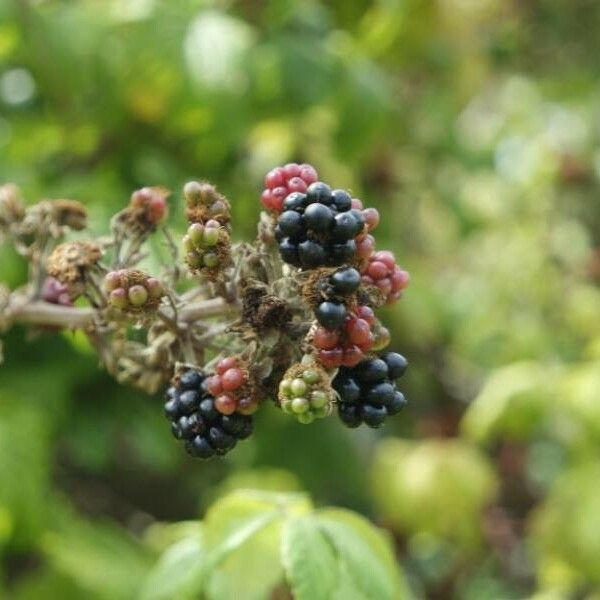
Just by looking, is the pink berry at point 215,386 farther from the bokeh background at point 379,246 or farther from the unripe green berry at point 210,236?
the bokeh background at point 379,246

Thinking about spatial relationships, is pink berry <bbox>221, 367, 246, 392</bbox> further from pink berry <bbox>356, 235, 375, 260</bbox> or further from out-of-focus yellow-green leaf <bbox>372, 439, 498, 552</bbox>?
out-of-focus yellow-green leaf <bbox>372, 439, 498, 552</bbox>

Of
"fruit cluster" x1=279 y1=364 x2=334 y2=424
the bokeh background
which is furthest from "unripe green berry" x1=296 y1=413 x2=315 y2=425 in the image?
the bokeh background

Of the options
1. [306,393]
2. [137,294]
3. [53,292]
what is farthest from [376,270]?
[53,292]

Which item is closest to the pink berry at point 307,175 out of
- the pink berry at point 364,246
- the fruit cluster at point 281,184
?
the fruit cluster at point 281,184

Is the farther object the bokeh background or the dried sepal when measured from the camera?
the bokeh background

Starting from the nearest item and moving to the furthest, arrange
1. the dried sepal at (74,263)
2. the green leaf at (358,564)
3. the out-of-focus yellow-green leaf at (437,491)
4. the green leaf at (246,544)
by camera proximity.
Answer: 1. the dried sepal at (74,263)
2. the green leaf at (358,564)
3. the green leaf at (246,544)
4. the out-of-focus yellow-green leaf at (437,491)

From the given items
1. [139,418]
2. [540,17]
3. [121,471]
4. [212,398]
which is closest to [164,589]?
[212,398]

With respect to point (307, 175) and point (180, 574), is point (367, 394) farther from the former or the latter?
point (180, 574)
